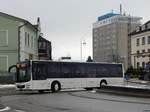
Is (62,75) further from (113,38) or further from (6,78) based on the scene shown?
(113,38)

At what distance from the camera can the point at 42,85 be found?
37.8 meters

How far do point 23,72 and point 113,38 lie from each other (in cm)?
10685

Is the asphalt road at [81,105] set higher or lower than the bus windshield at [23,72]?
lower

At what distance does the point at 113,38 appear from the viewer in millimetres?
143125

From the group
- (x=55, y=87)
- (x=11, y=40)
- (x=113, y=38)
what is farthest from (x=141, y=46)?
(x=55, y=87)

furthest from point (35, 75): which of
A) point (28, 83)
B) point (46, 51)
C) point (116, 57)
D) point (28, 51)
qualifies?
point (116, 57)

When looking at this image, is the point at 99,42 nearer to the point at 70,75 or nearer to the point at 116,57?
the point at 116,57

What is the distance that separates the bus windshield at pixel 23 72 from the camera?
123ft

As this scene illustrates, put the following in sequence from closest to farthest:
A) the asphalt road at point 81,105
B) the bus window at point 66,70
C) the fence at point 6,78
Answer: the asphalt road at point 81,105 < the bus window at point 66,70 < the fence at point 6,78

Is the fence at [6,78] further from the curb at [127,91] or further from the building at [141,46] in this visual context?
the building at [141,46]

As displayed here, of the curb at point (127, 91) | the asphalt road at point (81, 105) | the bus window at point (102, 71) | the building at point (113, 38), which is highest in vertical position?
the building at point (113, 38)

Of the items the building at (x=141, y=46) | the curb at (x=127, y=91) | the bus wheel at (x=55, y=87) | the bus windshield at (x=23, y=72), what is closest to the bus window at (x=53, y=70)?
the bus wheel at (x=55, y=87)

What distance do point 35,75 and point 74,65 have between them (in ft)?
16.9

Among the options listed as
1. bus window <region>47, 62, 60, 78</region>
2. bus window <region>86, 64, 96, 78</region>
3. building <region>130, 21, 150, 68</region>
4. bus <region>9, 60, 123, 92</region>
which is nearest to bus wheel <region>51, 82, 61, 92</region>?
bus <region>9, 60, 123, 92</region>
